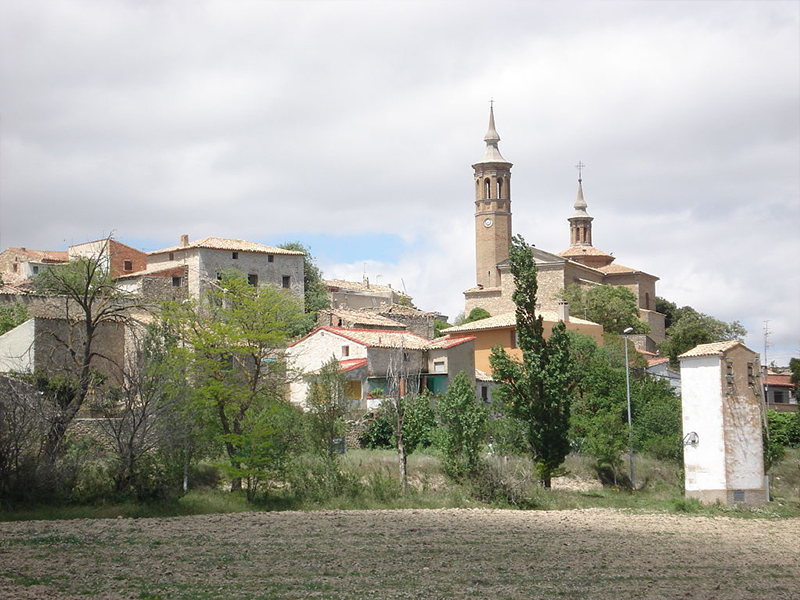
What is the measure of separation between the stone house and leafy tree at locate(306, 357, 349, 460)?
1180cm

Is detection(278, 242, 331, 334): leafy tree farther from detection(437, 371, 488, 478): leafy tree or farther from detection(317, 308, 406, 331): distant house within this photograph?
detection(437, 371, 488, 478): leafy tree

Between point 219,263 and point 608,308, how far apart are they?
87.8 feet

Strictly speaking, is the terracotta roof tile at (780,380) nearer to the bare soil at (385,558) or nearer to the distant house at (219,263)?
the distant house at (219,263)

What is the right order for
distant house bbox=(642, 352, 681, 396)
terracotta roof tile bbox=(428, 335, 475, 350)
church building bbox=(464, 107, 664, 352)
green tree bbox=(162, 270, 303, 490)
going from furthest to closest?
church building bbox=(464, 107, 664, 352) < distant house bbox=(642, 352, 681, 396) < terracotta roof tile bbox=(428, 335, 475, 350) < green tree bbox=(162, 270, 303, 490)

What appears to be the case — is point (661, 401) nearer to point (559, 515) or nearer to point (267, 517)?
point (559, 515)

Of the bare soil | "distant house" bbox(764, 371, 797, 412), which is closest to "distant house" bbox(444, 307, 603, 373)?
"distant house" bbox(764, 371, 797, 412)

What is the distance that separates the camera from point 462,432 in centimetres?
3266

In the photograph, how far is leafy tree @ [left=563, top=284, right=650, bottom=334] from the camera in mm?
70125

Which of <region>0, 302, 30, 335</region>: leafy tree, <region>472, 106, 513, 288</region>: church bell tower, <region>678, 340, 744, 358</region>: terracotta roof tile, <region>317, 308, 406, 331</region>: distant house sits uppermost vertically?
<region>472, 106, 513, 288</region>: church bell tower

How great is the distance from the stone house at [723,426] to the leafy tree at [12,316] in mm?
27980

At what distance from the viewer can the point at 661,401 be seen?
1948 inches

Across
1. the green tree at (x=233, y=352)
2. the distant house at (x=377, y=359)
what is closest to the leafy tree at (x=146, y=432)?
the green tree at (x=233, y=352)

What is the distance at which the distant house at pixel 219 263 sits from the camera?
61.4m

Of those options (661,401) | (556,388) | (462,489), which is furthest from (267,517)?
(661,401)
